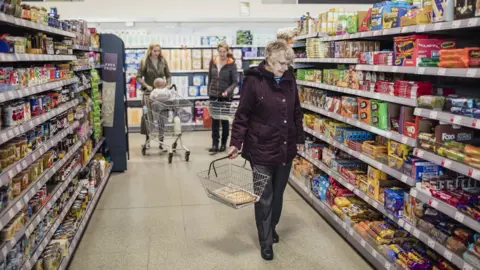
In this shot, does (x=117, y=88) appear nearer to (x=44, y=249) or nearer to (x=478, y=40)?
(x=44, y=249)

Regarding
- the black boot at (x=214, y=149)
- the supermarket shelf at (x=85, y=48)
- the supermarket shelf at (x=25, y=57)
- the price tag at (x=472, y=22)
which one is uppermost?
the supermarket shelf at (x=85, y=48)

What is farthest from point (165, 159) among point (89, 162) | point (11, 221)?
point (11, 221)

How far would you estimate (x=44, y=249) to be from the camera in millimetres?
3580

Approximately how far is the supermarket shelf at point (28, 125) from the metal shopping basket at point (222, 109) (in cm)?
311

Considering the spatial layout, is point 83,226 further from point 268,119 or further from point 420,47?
point 420,47

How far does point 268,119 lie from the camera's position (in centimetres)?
380

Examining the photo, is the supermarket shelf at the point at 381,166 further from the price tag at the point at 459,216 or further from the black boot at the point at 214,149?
the black boot at the point at 214,149

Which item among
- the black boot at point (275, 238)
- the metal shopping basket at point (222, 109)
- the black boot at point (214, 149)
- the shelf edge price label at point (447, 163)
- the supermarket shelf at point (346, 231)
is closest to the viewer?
the shelf edge price label at point (447, 163)

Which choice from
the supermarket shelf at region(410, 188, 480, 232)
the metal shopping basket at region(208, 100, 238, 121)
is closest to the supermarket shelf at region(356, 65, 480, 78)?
the supermarket shelf at region(410, 188, 480, 232)

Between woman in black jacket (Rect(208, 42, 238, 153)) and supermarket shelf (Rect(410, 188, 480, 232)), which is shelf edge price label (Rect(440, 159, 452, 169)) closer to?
supermarket shelf (Rect(410, 188, 480, 232))

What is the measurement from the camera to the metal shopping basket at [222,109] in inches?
292

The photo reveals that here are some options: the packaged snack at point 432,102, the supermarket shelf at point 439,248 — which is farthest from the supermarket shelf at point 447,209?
the packaged snack at point 432,102

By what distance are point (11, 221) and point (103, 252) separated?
54.4 inches

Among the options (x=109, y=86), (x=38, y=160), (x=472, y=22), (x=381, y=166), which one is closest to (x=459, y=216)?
(x=381, y=166)
